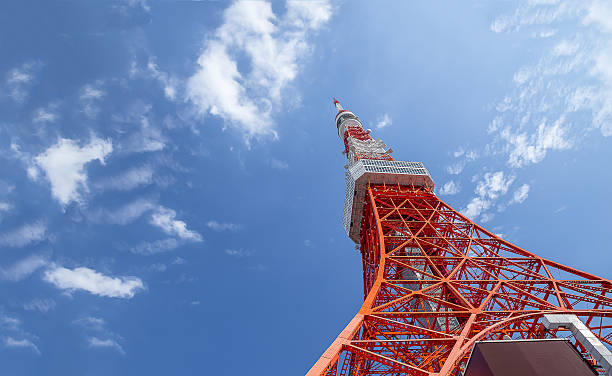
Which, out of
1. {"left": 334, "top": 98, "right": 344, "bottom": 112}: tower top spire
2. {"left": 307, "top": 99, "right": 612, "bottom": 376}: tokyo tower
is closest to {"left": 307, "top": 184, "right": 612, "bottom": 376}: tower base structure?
{"left": 307, "top": 99, "right": 612, "bottom": 376}: tokyo tower

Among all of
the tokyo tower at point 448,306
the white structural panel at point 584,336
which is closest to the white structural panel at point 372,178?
the tokyo tower at point 448,306

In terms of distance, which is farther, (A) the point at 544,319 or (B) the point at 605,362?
(A) the point at 544,319

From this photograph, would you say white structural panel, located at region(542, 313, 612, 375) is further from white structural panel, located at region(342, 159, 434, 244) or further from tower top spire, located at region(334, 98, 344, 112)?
tower top spire, located at region(334, 98, 344, 112)

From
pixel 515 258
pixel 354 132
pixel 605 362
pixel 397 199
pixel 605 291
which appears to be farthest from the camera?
pixel 354 132

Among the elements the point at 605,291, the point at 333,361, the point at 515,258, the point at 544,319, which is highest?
the point at 515,258

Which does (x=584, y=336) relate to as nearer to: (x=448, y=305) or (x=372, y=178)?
(x=448, y=305)

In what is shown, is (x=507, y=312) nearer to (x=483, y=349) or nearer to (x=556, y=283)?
(x=556, y=283)

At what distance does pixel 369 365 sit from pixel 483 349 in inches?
266

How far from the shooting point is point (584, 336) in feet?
34.4

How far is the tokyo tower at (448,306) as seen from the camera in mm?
7527

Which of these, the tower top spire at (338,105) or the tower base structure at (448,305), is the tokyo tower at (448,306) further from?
the tower top spire at (338,105)

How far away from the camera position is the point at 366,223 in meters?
29.5

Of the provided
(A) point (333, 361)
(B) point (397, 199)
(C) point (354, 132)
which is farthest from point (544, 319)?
(C) point (354, 132)

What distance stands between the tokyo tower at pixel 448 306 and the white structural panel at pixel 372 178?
0.29 feet
